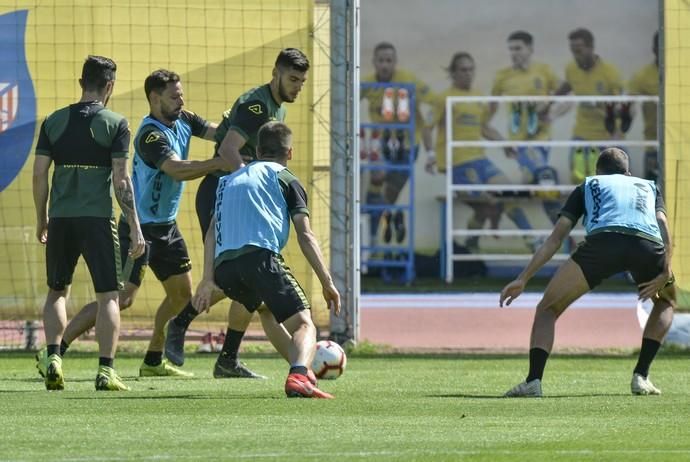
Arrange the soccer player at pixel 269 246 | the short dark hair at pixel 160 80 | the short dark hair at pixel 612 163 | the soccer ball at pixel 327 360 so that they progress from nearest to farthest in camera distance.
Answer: the soccer player at pixel 269 246 → the short dark hair at pixel 612 163 → the soccer ball at pixel 327 360 → the short dark hair at pixel 160 80

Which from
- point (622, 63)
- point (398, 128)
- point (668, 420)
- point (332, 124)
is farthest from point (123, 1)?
point (622, 63)

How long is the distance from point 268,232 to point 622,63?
17.5m

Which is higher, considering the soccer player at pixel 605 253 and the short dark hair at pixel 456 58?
the short dark hair at pixel 456 58

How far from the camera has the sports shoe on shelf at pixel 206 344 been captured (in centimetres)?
1495

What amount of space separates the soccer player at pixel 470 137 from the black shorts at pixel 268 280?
1662 centimetres

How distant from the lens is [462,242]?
26.5 meters

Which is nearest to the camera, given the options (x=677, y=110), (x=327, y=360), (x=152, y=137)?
(x=327, y=360)

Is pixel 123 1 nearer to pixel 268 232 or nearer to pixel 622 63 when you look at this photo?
pixel 268 232

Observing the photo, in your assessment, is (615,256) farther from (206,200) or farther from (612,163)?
(206,200)

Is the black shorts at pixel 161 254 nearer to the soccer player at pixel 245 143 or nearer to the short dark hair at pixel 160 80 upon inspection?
the soccer player at pixel 245 143

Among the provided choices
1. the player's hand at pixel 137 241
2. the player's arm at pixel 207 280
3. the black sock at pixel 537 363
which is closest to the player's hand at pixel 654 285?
the black sock at pixel 537 363

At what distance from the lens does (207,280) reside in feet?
32.7

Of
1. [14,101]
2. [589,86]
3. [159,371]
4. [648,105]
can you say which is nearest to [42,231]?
[159,371]

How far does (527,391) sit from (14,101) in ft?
21.3
